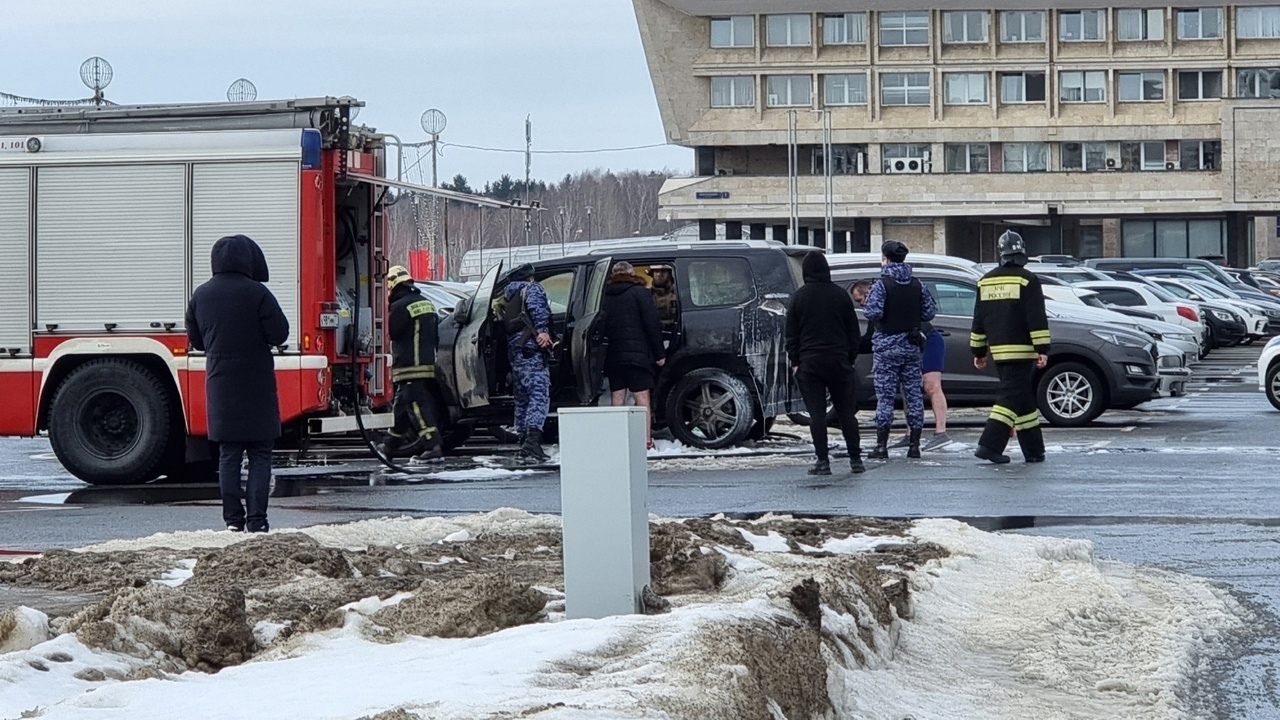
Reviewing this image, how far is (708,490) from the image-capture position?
43.2 ft

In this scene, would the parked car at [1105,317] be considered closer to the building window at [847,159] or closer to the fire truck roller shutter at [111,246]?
the fire truck roller shutter at [111,246]

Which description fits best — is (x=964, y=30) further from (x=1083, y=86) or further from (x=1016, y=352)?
(x=1016, y=352)

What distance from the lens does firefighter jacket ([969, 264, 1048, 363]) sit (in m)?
14.6

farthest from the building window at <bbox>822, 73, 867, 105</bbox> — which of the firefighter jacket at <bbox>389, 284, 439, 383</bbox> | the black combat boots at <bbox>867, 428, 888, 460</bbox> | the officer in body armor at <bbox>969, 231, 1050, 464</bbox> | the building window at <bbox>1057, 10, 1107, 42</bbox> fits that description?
the officer in body armor at <bbox>969, 231, 1050, 464</bbox>

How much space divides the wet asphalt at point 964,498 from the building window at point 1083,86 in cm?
7108

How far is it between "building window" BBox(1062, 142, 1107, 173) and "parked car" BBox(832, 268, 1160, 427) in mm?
69535

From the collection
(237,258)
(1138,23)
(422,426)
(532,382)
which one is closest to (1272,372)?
(532,382)

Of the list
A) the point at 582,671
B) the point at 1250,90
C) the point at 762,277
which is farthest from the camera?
the point at 1250,90

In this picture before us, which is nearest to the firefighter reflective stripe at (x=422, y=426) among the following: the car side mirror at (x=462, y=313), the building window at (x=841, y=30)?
the car side mirror at (x=462, y=313)

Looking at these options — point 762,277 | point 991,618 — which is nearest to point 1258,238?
point 762,277

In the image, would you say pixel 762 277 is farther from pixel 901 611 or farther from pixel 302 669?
pixel 302 669

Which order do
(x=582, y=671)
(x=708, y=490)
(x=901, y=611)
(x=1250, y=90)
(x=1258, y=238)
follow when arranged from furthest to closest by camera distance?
(x=1258, y=238) < (x=1250, y=90) < (x=708, y=490) < (x=901, y=611) < (x=582, y=671)

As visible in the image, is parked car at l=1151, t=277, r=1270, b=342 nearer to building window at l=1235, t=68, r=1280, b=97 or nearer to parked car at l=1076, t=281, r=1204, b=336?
parked car at l=1076, t=281, r=1204, b=336

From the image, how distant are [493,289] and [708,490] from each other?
431 cm
